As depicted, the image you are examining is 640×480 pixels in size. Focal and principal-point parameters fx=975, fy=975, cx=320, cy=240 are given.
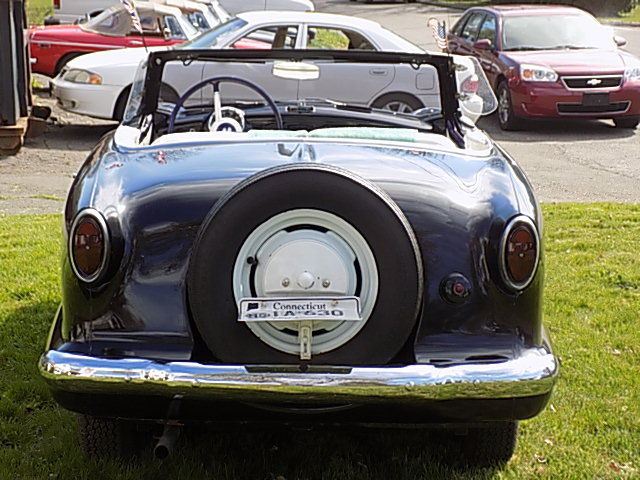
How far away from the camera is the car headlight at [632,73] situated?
1284cm

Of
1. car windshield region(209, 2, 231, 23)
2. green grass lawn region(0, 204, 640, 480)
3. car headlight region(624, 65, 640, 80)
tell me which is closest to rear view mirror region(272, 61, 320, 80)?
green grass lawn region(0, 204, 640, 480)

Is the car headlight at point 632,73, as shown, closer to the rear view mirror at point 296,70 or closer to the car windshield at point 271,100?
the car windshield at point 271,100

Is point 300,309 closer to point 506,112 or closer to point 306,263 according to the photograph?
point 306,263

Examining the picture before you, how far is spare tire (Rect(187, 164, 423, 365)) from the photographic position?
2973 mm

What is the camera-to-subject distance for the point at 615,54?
13234mm

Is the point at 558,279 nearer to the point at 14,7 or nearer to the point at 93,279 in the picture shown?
the point at 93,279

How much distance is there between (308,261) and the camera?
9.82 feet

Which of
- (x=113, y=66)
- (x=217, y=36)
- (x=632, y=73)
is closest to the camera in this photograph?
(x=217, y=36)

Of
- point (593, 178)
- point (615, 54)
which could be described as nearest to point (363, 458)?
point (593, 178)

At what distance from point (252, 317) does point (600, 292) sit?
3.36 metres

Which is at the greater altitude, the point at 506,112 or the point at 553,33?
the point at 553,33

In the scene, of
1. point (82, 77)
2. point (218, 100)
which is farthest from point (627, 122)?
point (218, 100)

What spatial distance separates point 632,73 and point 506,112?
1715 millimetres

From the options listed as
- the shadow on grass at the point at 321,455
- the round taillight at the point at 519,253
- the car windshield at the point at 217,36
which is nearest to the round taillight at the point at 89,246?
the shadow on grass at the point at 321,455
